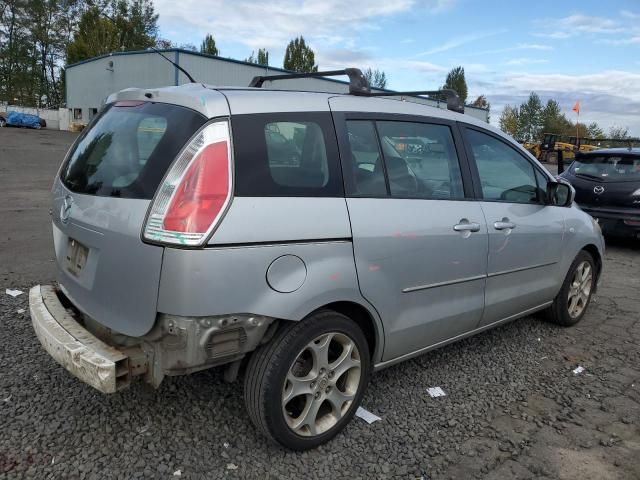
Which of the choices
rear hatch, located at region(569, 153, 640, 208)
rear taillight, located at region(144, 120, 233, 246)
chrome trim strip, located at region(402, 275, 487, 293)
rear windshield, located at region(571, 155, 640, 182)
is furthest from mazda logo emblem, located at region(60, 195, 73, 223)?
rear windshield, located at region(571, 155, 640, 182)

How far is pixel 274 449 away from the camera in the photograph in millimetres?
2639

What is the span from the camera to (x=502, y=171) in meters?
3.75

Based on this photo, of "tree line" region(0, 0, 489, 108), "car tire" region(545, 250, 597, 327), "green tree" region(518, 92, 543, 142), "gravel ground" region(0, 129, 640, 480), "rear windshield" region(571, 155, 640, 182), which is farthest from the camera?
"green tree" region(518, 92, 543, 142)

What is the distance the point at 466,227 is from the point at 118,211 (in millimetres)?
2011

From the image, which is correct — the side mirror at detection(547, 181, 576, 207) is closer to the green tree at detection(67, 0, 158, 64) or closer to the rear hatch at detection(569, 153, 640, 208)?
the rear hatch at detection(569, 153, 640, 208)

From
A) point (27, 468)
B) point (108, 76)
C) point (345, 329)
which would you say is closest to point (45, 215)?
point (27, 468)

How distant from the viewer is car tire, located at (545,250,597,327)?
14.6 ft

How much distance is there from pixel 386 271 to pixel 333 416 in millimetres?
815

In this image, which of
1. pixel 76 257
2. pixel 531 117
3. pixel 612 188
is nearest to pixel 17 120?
pixel 612 188

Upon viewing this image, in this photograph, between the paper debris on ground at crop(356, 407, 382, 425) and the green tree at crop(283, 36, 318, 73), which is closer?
the paper debris on ground at crop(356, 407, 382, 425)

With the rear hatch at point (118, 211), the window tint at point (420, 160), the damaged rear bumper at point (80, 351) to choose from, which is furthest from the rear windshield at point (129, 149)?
the window tint at point (420, 160)

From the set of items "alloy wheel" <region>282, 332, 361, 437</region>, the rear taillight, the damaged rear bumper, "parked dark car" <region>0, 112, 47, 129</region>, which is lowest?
"parked dark car" <region>0, 112, 47, 129</region>

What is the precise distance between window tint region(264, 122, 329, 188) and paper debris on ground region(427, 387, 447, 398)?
1.61 m

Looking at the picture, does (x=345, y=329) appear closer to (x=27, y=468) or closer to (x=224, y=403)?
(x=224, y=403)
